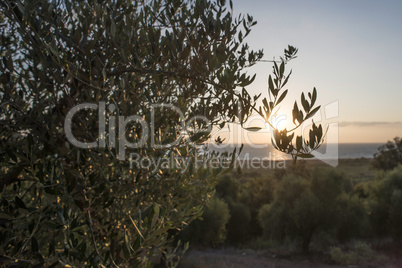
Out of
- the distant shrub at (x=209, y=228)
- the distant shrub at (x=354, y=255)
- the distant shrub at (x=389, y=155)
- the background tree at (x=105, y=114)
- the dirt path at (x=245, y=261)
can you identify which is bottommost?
the dirt path at (x=245, y=261)

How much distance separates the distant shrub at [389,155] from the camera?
1374 inches

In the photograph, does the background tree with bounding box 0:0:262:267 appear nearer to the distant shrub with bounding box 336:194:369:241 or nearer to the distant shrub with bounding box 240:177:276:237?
the distant shrub with bounding box 336:194:369:241

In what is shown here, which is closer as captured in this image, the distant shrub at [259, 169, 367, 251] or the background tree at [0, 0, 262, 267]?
the background tree at [0, 0, 262, 267]

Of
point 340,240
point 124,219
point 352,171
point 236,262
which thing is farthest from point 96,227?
point 352,171

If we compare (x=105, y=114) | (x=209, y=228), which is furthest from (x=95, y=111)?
(x=209, y=228)

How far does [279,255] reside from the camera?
20.7m

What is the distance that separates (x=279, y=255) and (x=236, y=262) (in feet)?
10.8

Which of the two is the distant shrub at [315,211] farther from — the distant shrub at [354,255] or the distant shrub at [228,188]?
the distant shrub at [228,188]

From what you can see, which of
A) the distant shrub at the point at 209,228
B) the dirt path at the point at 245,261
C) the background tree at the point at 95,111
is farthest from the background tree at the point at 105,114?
the distant shrub at the point at 209,228

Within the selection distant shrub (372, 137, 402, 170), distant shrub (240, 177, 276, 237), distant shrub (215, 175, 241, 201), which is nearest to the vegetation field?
distant shrub (240, 177, 276, 237)

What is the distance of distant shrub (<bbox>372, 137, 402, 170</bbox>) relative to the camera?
34906 millimetres

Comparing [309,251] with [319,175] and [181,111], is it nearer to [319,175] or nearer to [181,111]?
[319,175]

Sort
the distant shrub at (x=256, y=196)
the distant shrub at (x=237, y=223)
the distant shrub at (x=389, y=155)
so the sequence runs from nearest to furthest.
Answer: the distant shrub at (x=237, y=223) < the distant shrub at (x=256, y=196) < the distant shrub at (x=389, y=155)

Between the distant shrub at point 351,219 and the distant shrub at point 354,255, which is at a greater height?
the distant shrub at point 351,219
